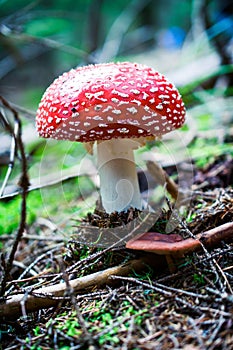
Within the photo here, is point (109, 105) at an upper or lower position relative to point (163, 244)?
upper

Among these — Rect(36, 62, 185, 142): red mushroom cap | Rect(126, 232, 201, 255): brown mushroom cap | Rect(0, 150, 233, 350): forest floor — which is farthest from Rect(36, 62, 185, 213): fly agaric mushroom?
Rect(126, 232, 201, 255): brown mushroom cap

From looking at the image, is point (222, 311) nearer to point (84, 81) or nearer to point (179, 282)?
point (179, 282)

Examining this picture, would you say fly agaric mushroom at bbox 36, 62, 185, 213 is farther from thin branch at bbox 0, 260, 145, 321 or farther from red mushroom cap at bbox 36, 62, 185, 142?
thin branch at bbox 0, 260, 145, 321

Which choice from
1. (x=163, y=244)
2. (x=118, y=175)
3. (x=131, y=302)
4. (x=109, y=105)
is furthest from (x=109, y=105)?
(x=131, y=302)

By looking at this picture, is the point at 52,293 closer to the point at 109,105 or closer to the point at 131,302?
the point at 131,302

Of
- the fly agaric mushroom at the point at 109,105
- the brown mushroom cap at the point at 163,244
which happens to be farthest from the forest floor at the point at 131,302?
the fly agaric mushroom at the point at 109,105

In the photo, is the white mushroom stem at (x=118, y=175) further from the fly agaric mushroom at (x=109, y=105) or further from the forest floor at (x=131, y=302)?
the forest floor at (x=131, y=302)

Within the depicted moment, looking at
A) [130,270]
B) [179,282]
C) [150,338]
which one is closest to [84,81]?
[130,270]
